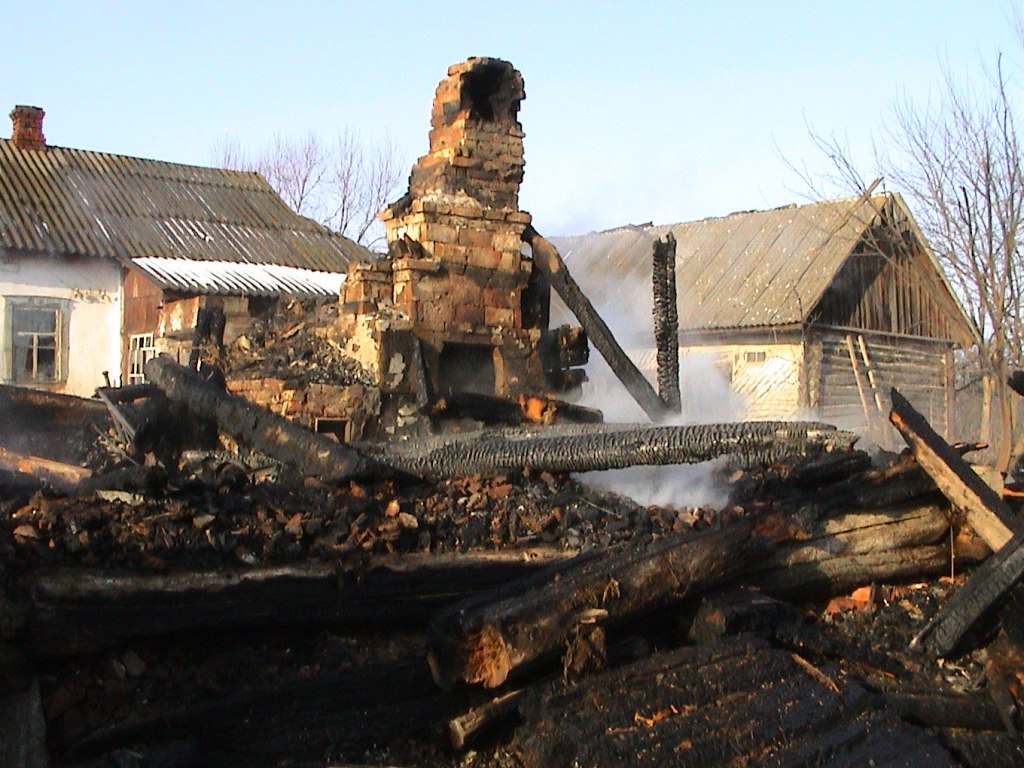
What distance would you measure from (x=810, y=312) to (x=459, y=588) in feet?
47.6

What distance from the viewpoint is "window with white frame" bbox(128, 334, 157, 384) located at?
16.3 meters

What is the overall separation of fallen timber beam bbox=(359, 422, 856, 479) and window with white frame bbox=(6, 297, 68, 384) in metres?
12.1

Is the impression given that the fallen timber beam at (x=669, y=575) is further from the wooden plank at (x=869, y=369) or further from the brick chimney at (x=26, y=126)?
the brick chimney at (x=26, y=126)

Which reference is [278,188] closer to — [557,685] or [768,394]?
[768,394]

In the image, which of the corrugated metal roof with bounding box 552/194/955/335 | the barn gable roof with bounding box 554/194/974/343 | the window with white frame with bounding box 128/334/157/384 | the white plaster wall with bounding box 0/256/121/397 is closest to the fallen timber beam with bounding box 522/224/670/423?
the corrugated metal roof with bounding box 552/194/955/335

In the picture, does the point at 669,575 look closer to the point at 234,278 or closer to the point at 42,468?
the point at 42,468

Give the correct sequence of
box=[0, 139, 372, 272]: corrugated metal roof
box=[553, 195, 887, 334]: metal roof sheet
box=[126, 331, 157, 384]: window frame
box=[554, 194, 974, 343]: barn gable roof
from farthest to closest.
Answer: box=[553, 195, 887, 334]: metal roof sheet < box=[554, 194, 974, 343]: barn gable roof < box=[0, 139, 372, 272]: corrugated metal roof < box=[126, 331, 157, 384]: window frame

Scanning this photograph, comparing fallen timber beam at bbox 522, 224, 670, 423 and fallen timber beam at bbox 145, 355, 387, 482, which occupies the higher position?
fallen timber beam at bbox 522, 224, 670, 423

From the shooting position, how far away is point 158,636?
4.22 meters

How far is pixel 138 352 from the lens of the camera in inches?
661

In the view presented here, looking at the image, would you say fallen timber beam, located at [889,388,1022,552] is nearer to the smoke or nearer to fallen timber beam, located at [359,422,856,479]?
fallen timber beam, located at [359,422,856,479]

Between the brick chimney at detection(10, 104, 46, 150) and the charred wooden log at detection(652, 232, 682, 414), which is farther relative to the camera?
the brick chimney at detection(10, 104, 46, 150)

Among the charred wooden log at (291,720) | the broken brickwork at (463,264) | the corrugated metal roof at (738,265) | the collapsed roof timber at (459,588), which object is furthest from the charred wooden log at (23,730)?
the corrugated metal roof at (738,265)

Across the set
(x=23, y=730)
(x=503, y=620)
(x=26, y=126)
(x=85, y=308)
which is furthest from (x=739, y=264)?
(x=23, y=730)
